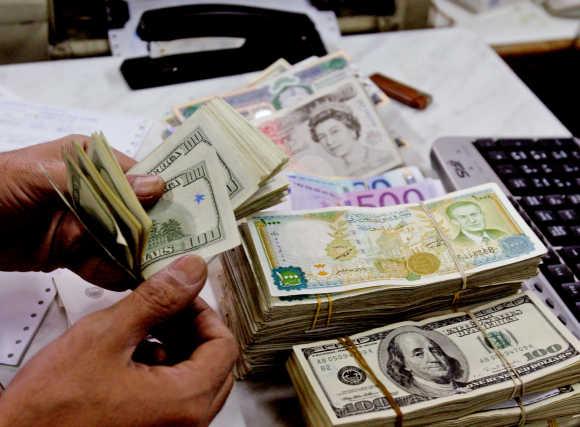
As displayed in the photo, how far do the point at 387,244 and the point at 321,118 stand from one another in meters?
0.33

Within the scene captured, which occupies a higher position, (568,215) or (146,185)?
(146,185)

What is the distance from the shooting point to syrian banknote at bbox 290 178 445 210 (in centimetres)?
82

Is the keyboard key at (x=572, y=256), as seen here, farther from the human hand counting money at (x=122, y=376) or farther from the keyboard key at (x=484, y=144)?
the human hand counting money at (x=122, y=376)

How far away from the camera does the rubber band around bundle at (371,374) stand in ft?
1.91

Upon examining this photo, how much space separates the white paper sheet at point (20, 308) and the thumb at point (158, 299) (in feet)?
0.69

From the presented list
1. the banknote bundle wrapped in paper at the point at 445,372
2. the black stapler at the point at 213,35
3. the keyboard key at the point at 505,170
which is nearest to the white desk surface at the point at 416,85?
the black stapler at the point at 213,35

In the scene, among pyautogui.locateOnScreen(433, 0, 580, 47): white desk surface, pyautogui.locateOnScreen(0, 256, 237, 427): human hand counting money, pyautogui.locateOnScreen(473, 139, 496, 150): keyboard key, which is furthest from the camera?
pyautogui.locateOnScreen(433, 0, 580, 47): white desk surface

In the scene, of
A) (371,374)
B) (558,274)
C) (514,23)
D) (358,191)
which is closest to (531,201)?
(558,274)

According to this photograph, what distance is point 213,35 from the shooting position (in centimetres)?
113

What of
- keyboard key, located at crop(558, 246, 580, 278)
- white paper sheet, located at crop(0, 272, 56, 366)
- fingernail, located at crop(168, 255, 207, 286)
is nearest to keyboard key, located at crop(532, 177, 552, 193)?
keyboard key, located at crop(558, 246, 580, 278)

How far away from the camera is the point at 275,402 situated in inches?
26.4

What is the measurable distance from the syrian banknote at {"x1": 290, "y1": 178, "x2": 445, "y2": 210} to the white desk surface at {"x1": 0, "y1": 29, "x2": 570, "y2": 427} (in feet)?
0.40

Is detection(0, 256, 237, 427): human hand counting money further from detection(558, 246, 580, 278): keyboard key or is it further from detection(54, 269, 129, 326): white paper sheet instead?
detection(558, 246, 580, 278): keyboard key

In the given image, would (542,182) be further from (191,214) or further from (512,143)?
(191,214)
